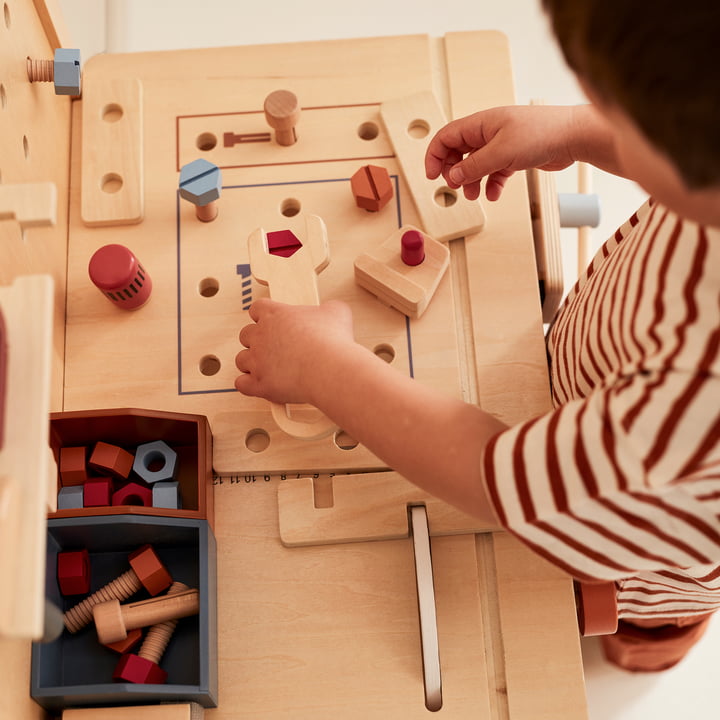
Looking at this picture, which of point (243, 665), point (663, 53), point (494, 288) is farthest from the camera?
point (494, 288)

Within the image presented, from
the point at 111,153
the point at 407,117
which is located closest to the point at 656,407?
the point at 407,117

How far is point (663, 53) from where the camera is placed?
39 centimetres

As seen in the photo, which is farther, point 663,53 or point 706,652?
point 706,652

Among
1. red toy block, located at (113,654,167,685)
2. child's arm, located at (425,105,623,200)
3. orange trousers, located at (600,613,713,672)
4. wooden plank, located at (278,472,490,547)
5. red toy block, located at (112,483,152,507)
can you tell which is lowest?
orange trousers, located at (600,613,713,672)

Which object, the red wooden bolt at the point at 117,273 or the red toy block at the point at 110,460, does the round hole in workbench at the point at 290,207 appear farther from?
the red toy block at the point at 110,460

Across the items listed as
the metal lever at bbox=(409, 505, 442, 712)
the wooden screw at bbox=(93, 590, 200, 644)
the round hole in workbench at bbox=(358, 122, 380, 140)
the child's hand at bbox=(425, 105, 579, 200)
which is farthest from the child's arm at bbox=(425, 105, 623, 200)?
the wooden screw at bbox=(93, 590, 200, 644)

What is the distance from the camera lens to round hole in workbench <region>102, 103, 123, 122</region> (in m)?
0.86

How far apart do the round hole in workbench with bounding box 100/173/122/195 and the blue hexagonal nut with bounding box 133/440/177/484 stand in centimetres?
27

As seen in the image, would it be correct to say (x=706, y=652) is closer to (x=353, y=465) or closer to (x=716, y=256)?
(x=353, y=465)

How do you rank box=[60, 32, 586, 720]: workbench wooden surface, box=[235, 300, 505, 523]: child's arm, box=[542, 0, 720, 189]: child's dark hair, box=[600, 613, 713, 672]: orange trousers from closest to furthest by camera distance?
box=[542, 0, 720, 189]: child's dark hair < box=[235, 300, 505, 523]: child's arm < box=[60, 32, 586, 720]: workbench wooden surface < box=[600, 613, 713, 672]: orange trousers

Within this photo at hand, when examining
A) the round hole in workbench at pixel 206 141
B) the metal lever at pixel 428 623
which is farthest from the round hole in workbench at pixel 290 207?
the metal lever at pixel 428 623

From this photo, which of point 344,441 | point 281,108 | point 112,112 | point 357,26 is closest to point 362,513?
point 344,441

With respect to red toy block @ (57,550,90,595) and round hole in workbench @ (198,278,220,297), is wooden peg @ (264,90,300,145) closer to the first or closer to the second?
round hole in workbench @ (198,278,220,297)

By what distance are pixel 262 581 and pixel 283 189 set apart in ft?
1.23
